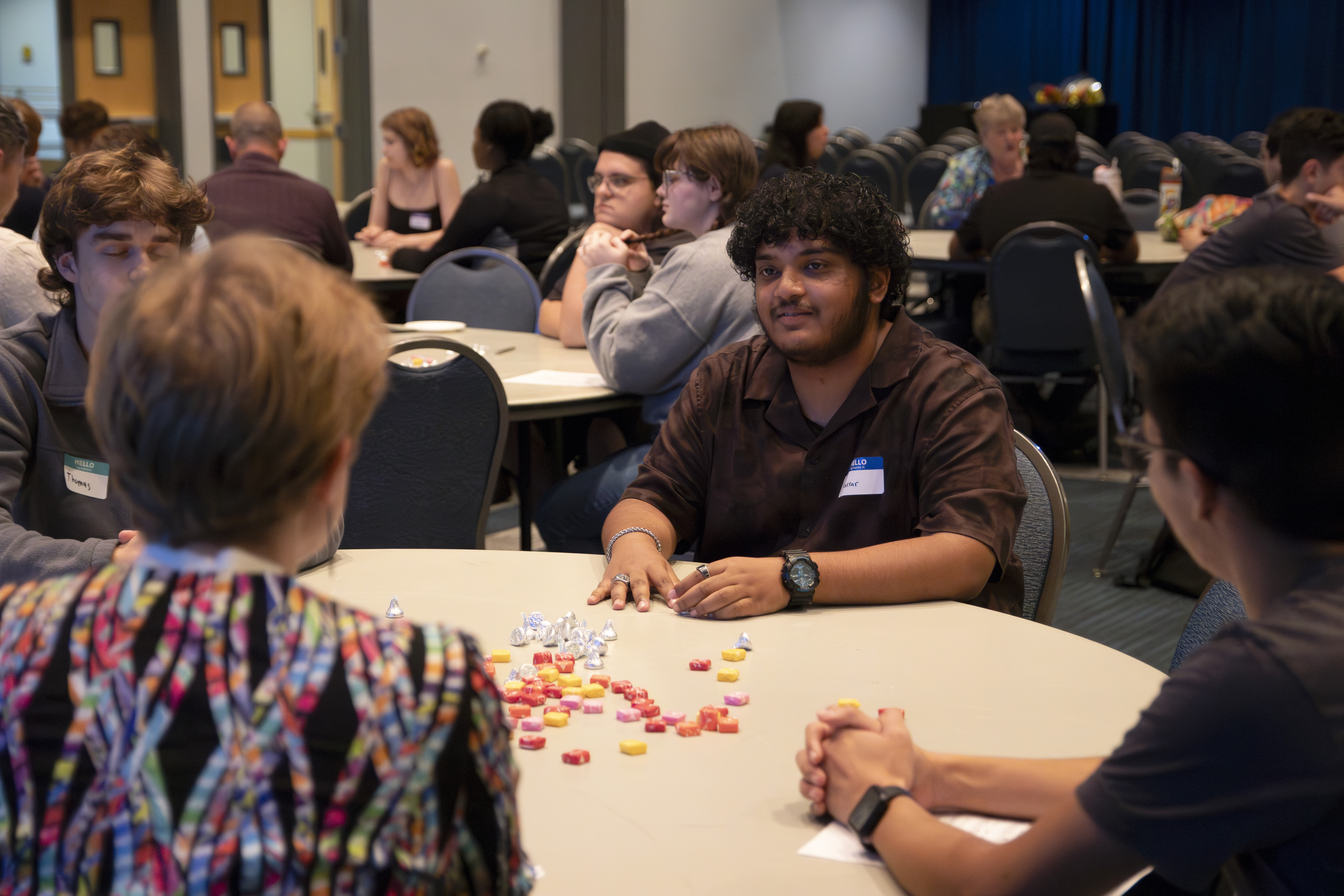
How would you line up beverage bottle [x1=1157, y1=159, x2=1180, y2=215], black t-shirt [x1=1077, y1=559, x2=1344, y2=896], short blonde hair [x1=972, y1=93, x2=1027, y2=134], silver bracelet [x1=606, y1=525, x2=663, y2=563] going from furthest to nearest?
1. beverage bottle [x1=1157, y1=159, x2=1180, y2=215]
2. short blonde hair [x1=972, y1=93, x2=1027, y2=134]
3. silver bracelet [x1=606, y1=525, x2=663, y2=563]
4. black t-shirt [x1=1077, y1=559, x2=1344, y2=896]

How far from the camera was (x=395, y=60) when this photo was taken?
11023 mm

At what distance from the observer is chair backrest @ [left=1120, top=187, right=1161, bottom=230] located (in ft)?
24.0

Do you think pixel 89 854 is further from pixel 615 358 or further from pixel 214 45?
pixel 214 45

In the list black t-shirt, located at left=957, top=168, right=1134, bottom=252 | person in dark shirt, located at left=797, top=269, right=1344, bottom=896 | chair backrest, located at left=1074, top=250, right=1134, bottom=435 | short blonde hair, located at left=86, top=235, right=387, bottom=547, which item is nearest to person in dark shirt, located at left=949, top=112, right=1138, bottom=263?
black t-shirt, located at left=957, top=168, right=1134, bottom=252

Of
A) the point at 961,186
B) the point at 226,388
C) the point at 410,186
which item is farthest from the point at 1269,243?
the point at 410,186

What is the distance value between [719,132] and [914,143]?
1040 cm

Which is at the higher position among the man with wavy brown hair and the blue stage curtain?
the blue stage curtain

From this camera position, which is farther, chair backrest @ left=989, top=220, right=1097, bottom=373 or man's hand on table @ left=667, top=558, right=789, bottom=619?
chair backrest @ left=989, top=220, right=1097, bottom=373

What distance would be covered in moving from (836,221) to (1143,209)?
19.9ft

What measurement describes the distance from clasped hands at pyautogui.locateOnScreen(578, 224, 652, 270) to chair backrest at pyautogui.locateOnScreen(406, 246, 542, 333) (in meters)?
0.80

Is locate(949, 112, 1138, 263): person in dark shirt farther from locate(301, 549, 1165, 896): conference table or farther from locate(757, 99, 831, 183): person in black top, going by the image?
locate(301, 549, 1165, 896): conference table

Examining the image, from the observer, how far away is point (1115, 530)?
397 centimetres

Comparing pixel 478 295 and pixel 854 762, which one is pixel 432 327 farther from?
pixel 854 762

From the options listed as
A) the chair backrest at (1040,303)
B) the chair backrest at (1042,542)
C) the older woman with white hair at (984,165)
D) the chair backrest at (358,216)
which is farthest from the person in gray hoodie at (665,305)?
the chair backrest at (358,216)
